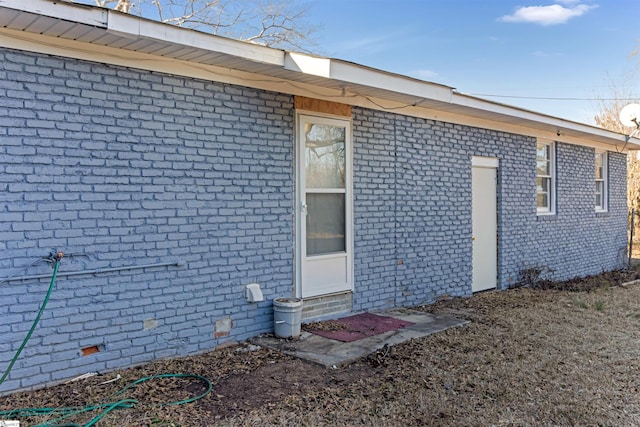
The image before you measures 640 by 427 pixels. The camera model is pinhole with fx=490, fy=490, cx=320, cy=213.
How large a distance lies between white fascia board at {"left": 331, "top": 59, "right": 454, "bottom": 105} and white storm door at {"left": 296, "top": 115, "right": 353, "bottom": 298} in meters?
0.84

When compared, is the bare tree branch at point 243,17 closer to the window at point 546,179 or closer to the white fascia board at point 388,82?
the window at point 546,179

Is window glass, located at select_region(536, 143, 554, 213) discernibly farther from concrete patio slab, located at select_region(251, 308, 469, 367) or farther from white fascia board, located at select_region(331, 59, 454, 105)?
concrete patio slab, located at select_region(251, 308, 469, 367)

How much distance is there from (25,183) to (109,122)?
2.95 ft

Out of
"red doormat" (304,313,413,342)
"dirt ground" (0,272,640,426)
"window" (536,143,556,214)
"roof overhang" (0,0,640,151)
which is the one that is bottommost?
"dirt ground" (0,272,640,426)

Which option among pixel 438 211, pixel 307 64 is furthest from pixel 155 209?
pixel 438 211

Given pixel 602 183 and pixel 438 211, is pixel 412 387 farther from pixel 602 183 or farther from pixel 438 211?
pixel 602 183

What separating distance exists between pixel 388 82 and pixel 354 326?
3071 millimetres

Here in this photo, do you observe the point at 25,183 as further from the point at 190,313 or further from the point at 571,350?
the point at 571,350

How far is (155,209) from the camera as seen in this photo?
4828 mm

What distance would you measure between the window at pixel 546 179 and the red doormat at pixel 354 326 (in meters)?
→ 5.72

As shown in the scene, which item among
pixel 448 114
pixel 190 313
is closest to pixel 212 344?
pixel 190 313

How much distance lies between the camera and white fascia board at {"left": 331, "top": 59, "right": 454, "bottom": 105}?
5.45 metres

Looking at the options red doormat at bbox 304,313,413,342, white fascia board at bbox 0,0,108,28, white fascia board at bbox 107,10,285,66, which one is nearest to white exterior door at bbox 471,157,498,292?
red doormat at bbox 304,313,413,342

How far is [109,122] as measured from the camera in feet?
14.9
